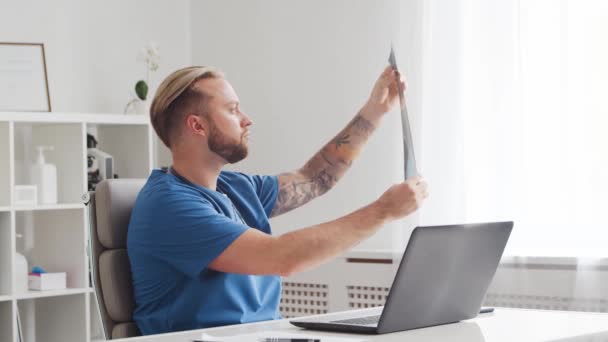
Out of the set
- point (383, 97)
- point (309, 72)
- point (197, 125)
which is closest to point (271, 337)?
point (197, 125)

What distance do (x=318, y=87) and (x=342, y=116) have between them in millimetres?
179

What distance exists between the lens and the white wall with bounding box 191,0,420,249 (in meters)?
3.61

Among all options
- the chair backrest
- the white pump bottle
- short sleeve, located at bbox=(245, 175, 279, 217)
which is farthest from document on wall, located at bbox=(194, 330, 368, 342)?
the white pump bottle

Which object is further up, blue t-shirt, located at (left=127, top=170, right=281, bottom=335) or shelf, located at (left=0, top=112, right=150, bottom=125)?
shelf, located at (left=0, top=112, right=150, bottom=125)

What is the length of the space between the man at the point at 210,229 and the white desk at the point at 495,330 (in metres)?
0.15

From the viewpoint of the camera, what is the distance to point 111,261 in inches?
74.4

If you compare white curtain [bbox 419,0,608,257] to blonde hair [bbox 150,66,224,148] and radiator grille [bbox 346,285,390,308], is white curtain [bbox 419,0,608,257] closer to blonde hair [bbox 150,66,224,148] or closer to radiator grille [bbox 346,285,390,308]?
radiator grille [bbox 346,285,390,308]

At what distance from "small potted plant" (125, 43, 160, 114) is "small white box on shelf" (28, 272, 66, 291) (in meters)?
0.78

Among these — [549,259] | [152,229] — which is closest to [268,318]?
[152,229]

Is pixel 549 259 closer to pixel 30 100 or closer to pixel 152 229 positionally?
pixel 152 229

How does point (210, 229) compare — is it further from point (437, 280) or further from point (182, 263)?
point (437, 280)

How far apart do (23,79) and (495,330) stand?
256 cm

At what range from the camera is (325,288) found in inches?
132

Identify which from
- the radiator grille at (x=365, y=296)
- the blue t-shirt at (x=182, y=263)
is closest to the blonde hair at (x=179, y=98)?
the blue t-shirt at (x=182, y=263)
